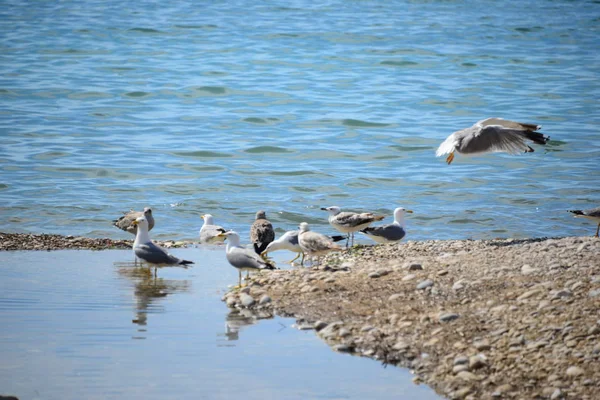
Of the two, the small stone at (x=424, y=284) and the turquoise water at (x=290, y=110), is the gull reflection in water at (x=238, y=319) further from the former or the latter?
the turquoise water at (x=290, y=110)

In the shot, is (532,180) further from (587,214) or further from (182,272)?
(182,272)

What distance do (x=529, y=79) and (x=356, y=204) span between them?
1973cm

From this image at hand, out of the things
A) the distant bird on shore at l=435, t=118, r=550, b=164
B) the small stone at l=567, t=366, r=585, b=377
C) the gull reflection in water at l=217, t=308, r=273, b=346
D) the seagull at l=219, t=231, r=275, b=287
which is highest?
the distant bird on shore at l=435, t=118, r=550, b=164

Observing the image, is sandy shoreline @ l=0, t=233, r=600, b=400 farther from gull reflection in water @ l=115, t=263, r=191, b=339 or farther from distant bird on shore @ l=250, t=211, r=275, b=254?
distant bird on shore @ l=250, t=211, r=275, b=254

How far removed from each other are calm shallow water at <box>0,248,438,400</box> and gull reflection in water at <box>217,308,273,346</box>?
18 mm

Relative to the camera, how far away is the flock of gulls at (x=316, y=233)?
10.6 m

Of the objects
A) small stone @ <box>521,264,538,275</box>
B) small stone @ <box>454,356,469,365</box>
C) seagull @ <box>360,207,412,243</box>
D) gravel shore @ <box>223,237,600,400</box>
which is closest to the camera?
gravel shore @ <box>223,237,600,400</box>

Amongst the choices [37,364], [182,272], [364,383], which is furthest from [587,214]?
[37,364]

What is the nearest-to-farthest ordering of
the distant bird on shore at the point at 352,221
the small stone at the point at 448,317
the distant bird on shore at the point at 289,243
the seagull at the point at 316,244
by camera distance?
the small stone at the point at 448,317
the seagull at the point at 316,244
the distant bird on shore at the point at 289,243
the distant bird on shore at the point at 352,221

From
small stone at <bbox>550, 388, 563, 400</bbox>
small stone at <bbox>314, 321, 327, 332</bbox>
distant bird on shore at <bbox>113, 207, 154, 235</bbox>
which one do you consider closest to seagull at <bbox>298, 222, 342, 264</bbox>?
small stone at <bbox>314, 321, 327, 332</bbox>

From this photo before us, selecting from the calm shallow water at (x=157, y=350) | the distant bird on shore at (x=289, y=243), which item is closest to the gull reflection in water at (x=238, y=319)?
the calm shallow water at (x=157, y=350)

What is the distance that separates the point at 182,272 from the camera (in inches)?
438

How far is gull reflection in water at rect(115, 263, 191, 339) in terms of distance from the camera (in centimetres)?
894

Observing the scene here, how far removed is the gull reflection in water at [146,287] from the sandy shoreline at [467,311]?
82 cm
